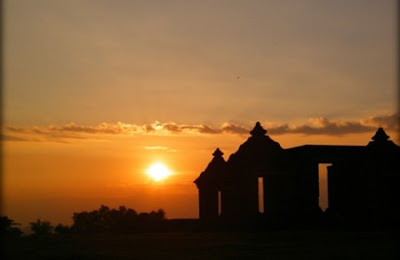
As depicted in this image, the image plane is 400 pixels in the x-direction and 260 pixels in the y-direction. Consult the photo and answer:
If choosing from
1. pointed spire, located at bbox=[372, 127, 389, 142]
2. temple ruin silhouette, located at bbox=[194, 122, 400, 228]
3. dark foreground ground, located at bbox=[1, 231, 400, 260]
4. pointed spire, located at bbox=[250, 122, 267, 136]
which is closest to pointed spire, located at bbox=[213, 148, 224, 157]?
temple ruin silhouette, located at bbox=[194, 122, 400, 228]

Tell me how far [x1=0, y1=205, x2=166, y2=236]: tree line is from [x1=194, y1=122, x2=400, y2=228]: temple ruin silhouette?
4.51 metres

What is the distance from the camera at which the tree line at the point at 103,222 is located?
2450cm

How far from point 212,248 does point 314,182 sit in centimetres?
1204

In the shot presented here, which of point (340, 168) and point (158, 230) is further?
point (340, 168)

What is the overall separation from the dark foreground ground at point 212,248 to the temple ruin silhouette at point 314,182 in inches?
271

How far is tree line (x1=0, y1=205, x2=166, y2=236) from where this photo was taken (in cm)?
2450

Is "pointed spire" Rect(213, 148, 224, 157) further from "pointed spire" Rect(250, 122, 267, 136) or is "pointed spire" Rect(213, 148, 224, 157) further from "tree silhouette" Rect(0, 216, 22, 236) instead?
"tree silhouette" Rect(0, 216, 22, 236)

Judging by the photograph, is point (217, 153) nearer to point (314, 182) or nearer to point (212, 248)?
point (314, 182)

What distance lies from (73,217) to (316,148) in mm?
36827

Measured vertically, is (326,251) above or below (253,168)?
below

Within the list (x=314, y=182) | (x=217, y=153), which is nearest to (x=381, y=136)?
(x=314, y=182)

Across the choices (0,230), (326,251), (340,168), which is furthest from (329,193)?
(0,230)

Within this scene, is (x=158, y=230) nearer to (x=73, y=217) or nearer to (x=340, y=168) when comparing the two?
(x=340, y=168)

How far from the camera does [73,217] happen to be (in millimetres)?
57531
